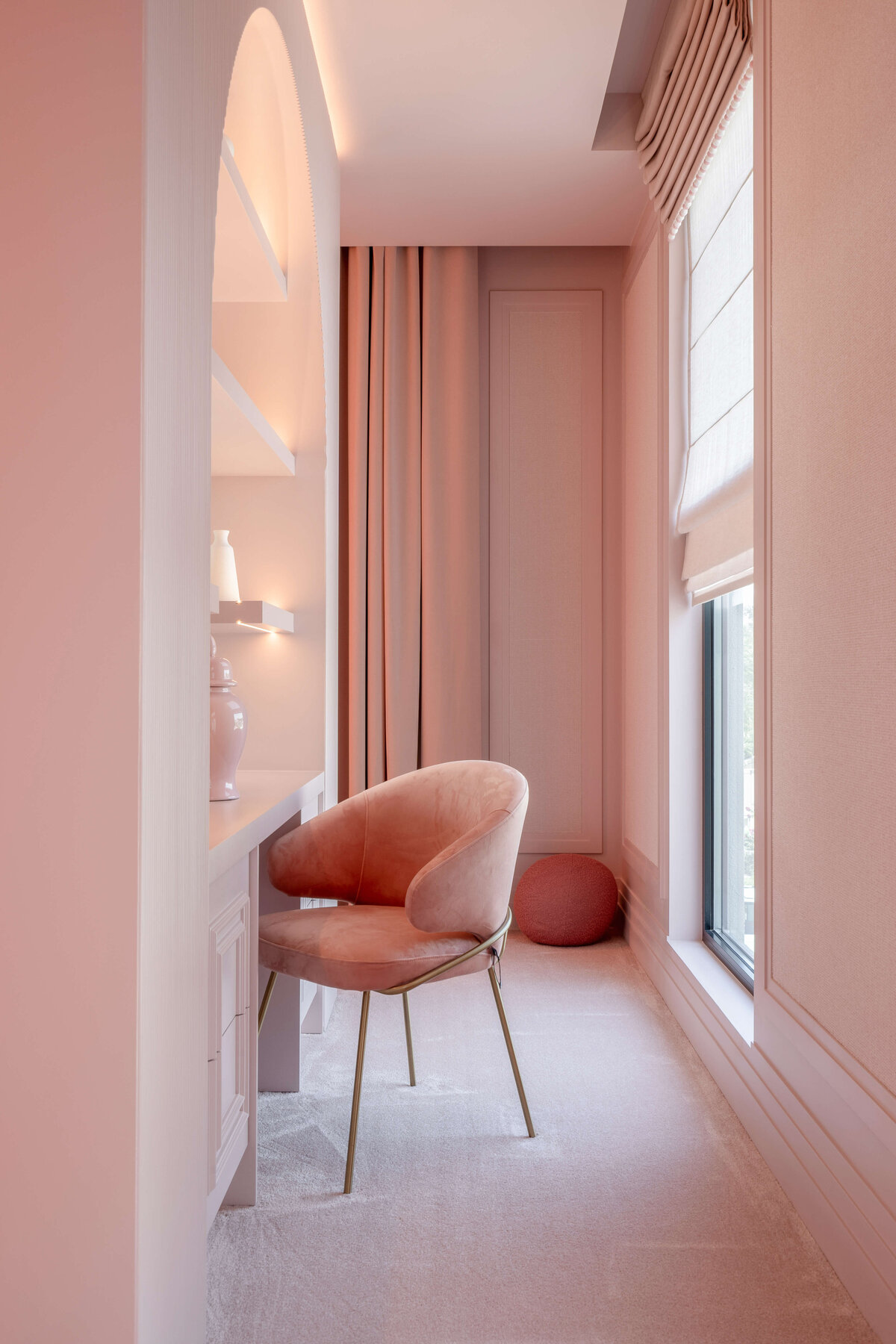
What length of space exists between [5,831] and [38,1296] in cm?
47

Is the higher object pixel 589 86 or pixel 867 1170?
pixel 589 86

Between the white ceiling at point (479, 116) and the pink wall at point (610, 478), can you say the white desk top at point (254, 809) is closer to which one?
the pink wall at point (610, 478)

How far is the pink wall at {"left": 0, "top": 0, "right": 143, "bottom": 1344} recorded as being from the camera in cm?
92

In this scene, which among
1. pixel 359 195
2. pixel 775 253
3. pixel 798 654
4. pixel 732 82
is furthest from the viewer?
pixel 359 195

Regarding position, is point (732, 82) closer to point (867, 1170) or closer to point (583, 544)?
point (583, 544)

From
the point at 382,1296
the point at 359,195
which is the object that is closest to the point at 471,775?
the point at 382,1296

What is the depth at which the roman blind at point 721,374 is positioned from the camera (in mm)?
2166

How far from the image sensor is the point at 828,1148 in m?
1.48

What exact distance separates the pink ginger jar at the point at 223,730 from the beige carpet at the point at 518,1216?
746 mm

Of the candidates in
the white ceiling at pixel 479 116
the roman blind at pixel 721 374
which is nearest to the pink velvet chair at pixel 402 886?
the roman blind at pixel 721 374

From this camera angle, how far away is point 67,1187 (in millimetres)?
922

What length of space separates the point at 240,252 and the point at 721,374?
1.25 metres

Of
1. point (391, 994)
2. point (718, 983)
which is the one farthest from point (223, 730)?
point (718, 983)

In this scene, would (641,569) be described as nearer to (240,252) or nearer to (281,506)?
(281,506)
